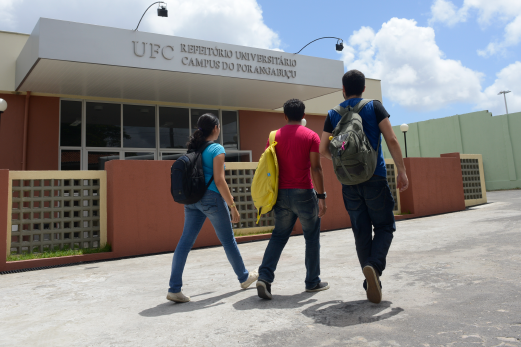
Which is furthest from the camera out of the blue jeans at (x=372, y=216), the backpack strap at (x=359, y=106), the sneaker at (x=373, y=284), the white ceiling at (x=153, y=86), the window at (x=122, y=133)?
the window at (x=122, y=133)

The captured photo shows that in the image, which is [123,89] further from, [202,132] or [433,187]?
[433,187]

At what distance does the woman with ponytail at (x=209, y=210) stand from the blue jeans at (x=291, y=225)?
1.24 ft

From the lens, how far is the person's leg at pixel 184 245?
11.6 ft

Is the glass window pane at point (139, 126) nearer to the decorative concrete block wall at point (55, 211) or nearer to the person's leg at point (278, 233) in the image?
the decorative concrete block wall at point (55, 211)

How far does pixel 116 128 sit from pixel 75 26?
13.9 ft

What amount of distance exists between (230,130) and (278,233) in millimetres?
11251

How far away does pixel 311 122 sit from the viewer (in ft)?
52.1

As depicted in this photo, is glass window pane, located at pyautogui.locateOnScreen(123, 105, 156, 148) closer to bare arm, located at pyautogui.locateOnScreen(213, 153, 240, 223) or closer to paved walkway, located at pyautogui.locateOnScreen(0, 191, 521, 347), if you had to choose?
paved walkway, located at pyautogui.locateOnScreen(0, 191, 521, 347)

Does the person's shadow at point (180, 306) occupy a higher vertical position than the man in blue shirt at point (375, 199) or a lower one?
lower

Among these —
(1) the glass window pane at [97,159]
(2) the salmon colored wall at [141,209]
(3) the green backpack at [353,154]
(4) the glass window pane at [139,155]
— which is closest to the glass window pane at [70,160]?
(1) the glass window pane at [97,159]

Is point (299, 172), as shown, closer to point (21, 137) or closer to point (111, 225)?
point (111, 225)

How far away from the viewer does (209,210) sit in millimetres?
3521

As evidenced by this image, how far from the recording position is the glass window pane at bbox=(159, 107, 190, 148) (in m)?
13.2

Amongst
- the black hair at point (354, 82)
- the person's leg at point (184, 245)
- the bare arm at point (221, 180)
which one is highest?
Result: the black hair at point (354, 82)
